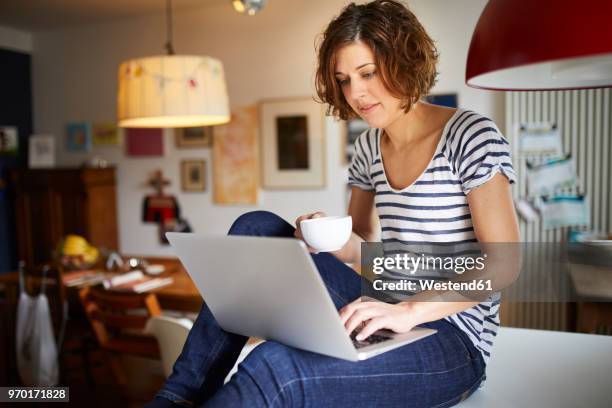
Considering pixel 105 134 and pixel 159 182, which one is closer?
pixel 159 182

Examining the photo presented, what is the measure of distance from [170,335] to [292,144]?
2221 millimetres

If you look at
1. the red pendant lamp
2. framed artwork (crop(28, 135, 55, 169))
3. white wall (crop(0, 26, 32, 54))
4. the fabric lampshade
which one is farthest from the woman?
white wall (crop(0, 26, 32, 54))

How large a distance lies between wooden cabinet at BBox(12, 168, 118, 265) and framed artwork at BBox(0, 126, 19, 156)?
0.90ft

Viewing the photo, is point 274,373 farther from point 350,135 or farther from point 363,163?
point 350,135

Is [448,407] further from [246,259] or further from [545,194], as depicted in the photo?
[545,194]

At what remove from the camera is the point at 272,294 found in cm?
100

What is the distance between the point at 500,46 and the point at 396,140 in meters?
0.61

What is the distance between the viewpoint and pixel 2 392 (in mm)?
2543

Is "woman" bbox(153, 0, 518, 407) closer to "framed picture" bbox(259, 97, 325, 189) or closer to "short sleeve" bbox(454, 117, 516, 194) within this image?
"short sleeve" bbox(454, 117, 516, 194)

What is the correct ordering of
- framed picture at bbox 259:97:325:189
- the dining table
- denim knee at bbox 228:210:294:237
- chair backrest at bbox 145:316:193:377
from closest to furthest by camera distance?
denim knee at bbox 228:210:294:237 → chair backrest at bbox 145:316:193:377 → the dining table → framed picture at bbox 259:97:325:189

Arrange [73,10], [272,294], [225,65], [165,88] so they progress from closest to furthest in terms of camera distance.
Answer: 1. [272,294]
2. [165,88]
3. [225,65]
4. [73,10]

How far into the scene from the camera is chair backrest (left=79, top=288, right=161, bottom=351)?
243cm

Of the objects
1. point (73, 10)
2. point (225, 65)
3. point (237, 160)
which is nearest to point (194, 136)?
point (237, 160)

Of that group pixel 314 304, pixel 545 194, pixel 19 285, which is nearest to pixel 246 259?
pixel 314 304
